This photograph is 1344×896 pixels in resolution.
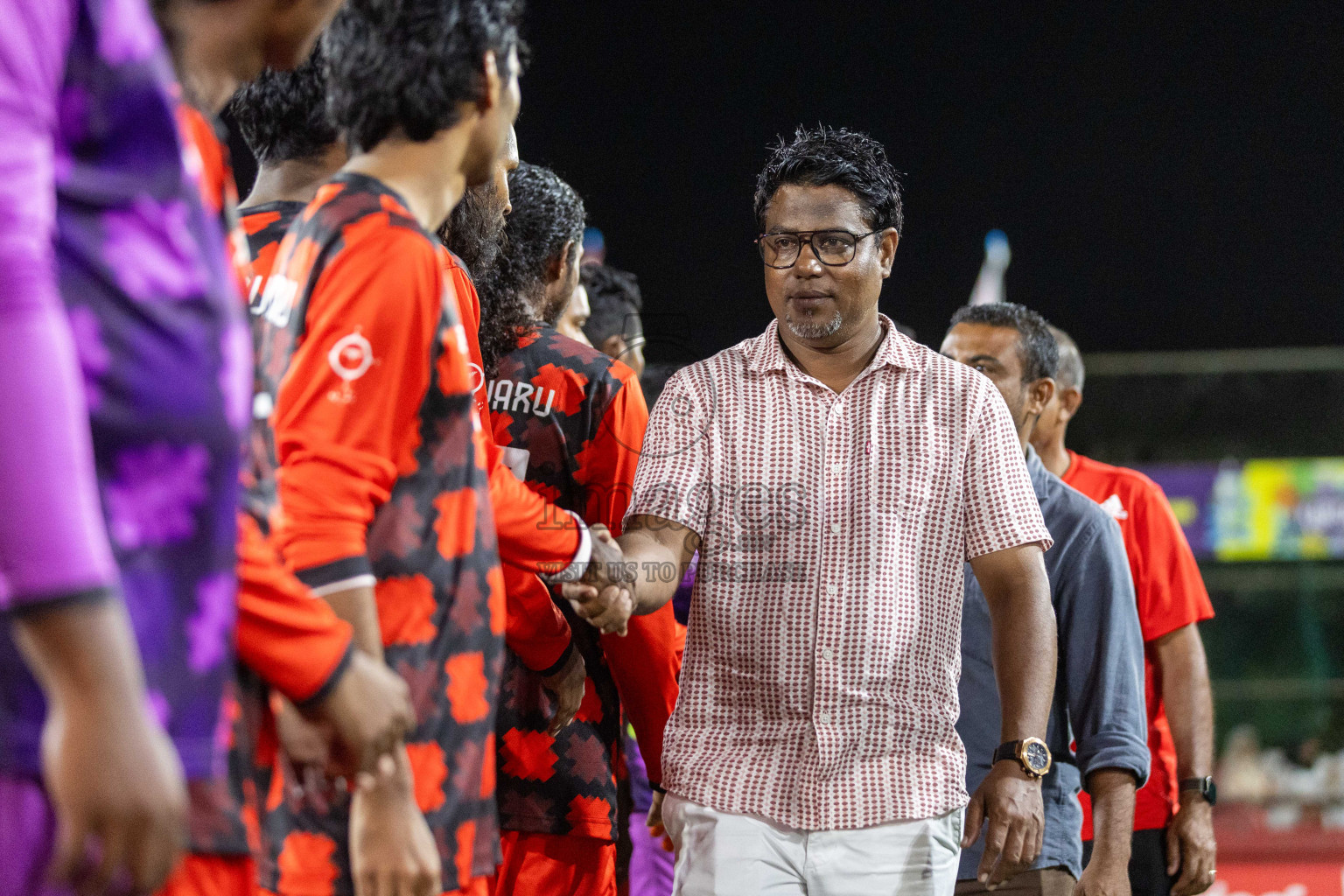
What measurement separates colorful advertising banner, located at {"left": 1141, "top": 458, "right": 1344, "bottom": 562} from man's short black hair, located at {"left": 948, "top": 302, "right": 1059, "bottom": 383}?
9091 millimetres

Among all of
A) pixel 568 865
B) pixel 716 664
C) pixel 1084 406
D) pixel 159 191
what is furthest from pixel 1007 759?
pixel 1084 406

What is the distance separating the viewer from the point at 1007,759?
256 cm

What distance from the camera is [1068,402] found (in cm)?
448

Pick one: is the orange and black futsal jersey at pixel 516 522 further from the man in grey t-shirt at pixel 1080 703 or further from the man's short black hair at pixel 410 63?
the man in grey t-shirt at pixel 1080 703

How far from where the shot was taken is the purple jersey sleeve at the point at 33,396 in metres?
0.83

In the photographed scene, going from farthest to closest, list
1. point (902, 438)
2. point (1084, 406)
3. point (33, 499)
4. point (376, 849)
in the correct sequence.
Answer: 1. point (1084, 406)
2. point (902, 438)
3. point (376, 849)
4. point (33, 499)

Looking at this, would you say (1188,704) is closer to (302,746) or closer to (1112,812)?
(1112,812)

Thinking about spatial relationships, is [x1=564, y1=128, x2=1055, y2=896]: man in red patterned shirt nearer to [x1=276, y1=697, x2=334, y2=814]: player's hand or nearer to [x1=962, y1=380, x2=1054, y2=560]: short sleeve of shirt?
[x1=962, y1=380, x2=1054, y2=560]: short sleeve of shirt

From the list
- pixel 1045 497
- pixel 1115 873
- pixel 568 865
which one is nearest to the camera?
pixel 568 865

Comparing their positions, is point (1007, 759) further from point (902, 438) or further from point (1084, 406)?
point (1084, 406)

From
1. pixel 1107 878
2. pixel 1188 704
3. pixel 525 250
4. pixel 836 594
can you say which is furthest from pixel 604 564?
pixel 1188 704

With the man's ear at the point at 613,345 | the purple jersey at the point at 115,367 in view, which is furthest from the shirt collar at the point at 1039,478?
the purple jersey at the point at 115,367

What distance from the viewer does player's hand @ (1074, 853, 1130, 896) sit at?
312 centimetres

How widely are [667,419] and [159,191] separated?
1.82 m
